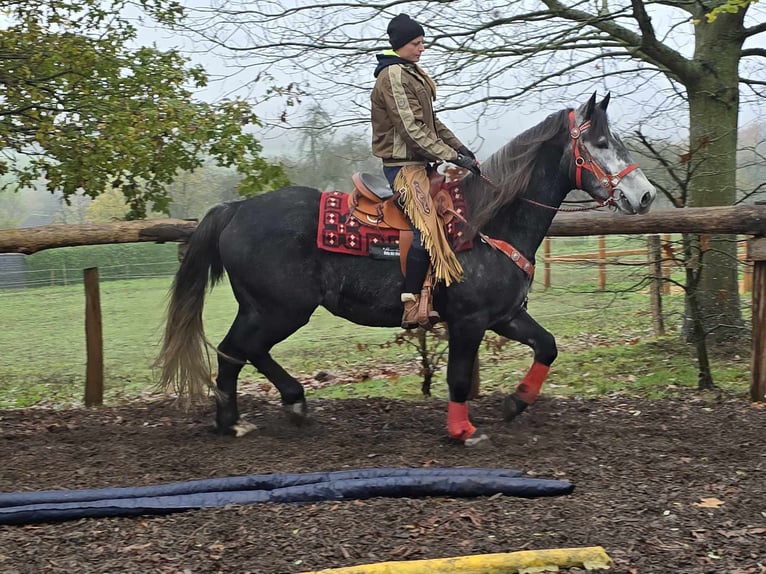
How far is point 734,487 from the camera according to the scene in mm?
4336

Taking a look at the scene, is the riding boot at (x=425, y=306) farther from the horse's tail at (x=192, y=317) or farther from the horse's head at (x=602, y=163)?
the horse's tail at (x=192, y=317)

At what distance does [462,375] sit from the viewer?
5293 millimetres

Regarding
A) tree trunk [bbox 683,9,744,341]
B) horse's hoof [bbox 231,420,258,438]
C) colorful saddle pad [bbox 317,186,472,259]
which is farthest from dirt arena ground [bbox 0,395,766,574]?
tree trunk [bbox 683,9,744,341]

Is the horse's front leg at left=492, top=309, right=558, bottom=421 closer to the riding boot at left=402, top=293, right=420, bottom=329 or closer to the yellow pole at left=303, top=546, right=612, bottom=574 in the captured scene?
the riding boot at left=402, top=293, right=420, bottom=329

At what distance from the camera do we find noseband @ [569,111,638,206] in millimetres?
5062

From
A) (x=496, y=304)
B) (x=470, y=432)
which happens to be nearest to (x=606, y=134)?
(x=496, y=304)

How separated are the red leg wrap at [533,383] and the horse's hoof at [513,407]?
35 mm

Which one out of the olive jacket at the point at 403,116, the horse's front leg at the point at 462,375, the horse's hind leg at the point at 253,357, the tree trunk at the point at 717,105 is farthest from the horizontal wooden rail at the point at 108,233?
the tree trunk at the point at 717,105

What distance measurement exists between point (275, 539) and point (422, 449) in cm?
173

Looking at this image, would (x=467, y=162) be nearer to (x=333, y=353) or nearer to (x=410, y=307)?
(x=410, y=307)

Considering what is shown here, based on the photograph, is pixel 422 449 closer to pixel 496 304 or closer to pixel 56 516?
pixel 496 304

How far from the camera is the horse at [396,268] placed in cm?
523

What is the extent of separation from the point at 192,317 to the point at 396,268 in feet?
4.99

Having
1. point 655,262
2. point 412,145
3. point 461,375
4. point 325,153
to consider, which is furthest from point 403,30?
point 325,153
